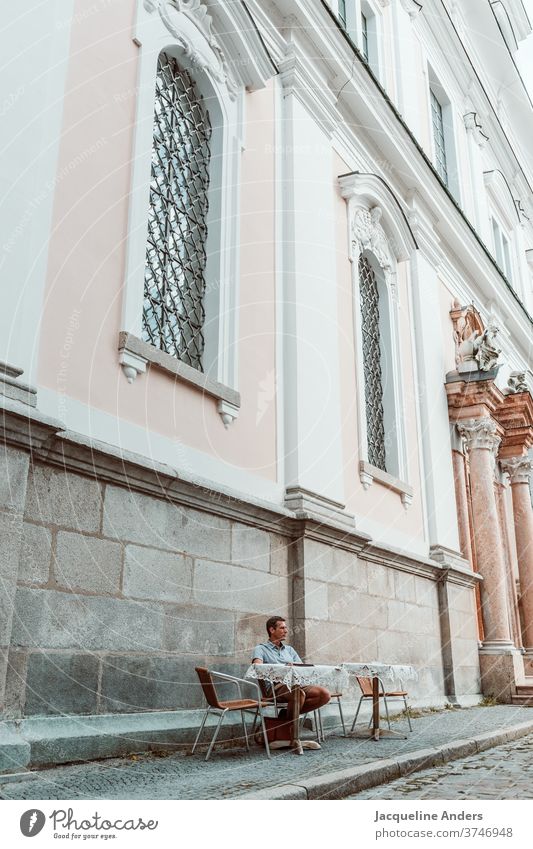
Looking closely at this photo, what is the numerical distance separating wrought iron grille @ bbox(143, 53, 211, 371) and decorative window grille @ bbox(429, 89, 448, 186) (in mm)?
9650

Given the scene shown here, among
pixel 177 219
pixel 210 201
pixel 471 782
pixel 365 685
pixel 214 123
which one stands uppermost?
pixel 214 123

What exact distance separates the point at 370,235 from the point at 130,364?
6.78 metres

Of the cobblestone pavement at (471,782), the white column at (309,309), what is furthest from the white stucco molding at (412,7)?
the cobblestone pavement at (471,782)

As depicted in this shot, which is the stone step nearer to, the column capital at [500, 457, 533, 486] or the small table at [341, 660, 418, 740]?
the small table at [341, 660, 418, 740]

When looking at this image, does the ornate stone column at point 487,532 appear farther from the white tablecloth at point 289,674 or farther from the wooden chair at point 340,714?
the white tablecloth at point 289,674

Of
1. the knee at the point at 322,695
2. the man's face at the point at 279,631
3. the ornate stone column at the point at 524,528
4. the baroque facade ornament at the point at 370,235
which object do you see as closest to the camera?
the knee at the point at 322,695

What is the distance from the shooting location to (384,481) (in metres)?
10.8

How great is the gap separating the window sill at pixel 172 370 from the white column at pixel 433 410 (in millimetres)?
5694

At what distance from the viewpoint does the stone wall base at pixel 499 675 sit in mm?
12516

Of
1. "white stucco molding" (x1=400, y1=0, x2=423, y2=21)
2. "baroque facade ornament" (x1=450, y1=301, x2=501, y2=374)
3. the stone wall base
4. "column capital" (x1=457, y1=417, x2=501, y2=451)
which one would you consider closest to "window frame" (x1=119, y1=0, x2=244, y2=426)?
"baroque facade ornament" (x1=450, y1=301, x2=501, y2=374)

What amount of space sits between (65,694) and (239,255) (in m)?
4.94

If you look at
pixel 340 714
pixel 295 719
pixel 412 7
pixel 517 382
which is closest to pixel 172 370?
pixel 295 719

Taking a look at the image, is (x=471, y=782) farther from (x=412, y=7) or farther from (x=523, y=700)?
(x=412, y=7)

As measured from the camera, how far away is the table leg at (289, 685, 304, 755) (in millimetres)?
6098
